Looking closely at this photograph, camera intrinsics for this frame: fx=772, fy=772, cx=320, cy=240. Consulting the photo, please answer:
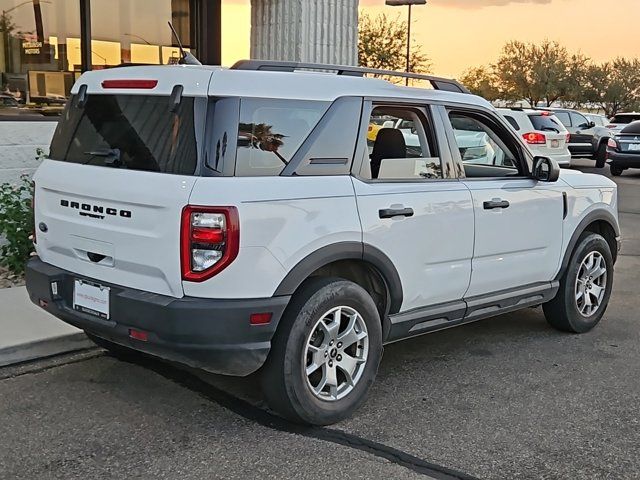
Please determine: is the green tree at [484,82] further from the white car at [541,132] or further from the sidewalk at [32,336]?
the sidewalk at [32,336]

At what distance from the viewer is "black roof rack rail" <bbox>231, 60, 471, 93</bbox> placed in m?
4.18

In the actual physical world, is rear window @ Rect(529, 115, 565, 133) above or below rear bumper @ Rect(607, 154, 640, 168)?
above

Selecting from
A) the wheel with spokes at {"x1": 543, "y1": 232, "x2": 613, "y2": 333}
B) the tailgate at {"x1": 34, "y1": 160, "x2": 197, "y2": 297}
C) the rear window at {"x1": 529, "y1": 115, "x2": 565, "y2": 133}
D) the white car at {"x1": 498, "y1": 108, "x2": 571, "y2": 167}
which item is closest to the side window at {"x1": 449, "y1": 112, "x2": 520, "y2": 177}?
the wheel with spokes at {"x1": 543, "y1": 232, "x2": 613, "y2": 333}

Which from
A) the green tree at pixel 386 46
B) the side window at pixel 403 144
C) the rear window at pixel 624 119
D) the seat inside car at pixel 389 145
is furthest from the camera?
the green tree at pixel 386 46

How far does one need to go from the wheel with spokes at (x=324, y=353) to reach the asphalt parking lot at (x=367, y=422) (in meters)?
0.15

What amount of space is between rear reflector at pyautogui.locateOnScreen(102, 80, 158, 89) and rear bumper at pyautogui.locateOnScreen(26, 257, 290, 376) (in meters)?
1.08

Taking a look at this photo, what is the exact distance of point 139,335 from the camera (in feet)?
12.8

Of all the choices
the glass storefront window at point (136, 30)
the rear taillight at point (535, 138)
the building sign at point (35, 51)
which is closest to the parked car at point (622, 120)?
the rear taillight at point (535, 138)

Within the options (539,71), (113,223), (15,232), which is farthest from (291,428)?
(539,71)

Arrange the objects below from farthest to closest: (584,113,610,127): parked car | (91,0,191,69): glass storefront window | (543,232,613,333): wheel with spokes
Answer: (584,113,610,127): parked car
(91,0,191,69): glass storefront window
(543,232,613,333): wheel with spokes

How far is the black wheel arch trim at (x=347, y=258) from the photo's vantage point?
3.95 m

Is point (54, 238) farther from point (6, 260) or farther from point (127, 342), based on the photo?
point (6, 260)

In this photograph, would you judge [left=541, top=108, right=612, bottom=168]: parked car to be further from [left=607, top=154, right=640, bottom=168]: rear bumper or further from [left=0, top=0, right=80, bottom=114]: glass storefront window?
[left=0, top=0, right=80, bottom=114]: glass storefront window

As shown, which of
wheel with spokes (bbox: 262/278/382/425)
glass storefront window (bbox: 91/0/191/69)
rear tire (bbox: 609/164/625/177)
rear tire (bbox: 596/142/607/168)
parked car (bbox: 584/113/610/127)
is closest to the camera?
wheel with spokes (bbox: 262/278/382/425)
